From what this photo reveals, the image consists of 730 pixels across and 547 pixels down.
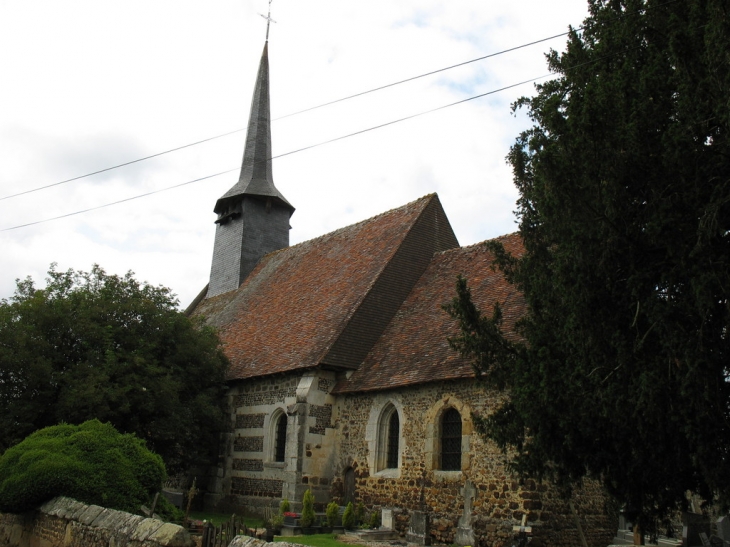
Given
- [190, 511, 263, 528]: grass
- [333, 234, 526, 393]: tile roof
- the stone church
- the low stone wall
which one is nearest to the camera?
the low stone wall

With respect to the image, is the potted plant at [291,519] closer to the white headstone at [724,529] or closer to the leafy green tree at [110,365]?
the leafy green tree at [110,365]

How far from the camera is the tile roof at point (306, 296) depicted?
18.5m

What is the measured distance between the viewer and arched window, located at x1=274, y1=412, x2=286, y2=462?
1847cm

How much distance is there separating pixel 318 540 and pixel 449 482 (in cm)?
287

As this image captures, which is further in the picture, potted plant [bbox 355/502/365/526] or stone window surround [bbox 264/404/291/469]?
stone window surround [bbox 264/404/291/469]

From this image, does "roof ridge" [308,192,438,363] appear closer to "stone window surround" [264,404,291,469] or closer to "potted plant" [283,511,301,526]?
"stone window surround" [264,404,291,469]

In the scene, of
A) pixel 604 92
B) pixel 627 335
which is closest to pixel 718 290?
pixel 627 335

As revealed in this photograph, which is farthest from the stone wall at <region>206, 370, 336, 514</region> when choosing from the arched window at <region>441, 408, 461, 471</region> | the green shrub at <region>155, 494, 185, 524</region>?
the green shrub at <region>155, 494, 185, 524</region>

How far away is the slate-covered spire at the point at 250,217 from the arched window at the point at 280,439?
8615 millimetres

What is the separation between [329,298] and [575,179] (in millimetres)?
11975

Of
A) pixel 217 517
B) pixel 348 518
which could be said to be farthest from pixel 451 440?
pixel 217 517

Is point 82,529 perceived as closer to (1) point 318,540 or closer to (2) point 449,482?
(1) point 318,540

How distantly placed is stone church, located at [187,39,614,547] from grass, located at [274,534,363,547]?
66.9 inches

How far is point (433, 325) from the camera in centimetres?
1697
